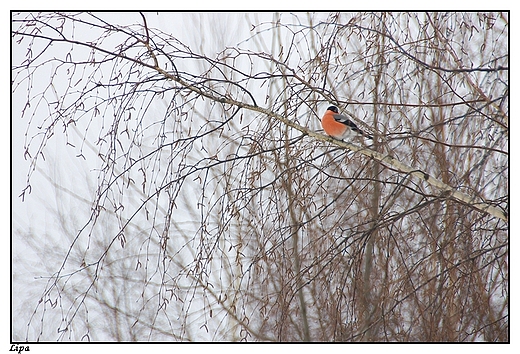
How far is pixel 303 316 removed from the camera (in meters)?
4.20

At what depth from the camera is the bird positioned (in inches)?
98.4

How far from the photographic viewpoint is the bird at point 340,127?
250 centimetres

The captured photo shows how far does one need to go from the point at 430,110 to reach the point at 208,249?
244cm

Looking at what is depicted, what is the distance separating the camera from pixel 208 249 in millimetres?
1811

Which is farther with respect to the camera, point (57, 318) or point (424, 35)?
point (57, 318)

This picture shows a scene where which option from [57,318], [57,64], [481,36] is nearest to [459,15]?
[481,36]

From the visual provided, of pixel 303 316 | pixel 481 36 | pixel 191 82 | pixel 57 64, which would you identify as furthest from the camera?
pixel 303 316

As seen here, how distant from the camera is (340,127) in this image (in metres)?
2.58

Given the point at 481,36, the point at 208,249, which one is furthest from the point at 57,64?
the point at 481,36
